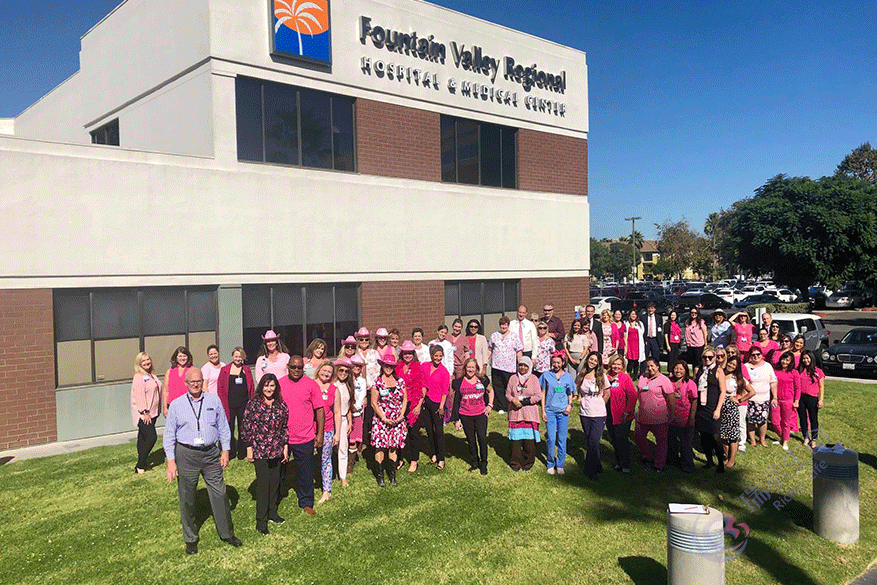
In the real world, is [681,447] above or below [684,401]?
below

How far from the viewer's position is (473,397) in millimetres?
9422

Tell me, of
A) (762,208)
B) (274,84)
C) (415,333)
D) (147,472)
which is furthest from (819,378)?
(762,208)

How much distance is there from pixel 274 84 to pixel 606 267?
336ft

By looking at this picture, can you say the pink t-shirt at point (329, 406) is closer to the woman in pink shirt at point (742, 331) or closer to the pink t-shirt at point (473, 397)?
the pink t-shirt at point (473, 397)

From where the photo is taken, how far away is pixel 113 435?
12453 millimetres

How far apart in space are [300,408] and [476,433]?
3.17 meters

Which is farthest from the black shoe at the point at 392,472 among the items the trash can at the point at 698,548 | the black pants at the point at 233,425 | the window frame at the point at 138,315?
the window frame at the point at 138,315

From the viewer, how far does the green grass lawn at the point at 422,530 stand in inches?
262

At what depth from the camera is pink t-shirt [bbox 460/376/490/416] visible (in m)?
9.38

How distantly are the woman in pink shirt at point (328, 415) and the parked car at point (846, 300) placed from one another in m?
50.2

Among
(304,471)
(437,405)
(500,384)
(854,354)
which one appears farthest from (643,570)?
(854,354)

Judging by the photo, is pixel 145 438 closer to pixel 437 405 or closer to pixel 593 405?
pixel 437 405

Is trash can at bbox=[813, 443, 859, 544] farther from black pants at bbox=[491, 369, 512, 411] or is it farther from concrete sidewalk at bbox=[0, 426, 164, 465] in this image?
concrete sidewalk at bbox=[0, 426, 164, 465]

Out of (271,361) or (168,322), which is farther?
(168,322)
